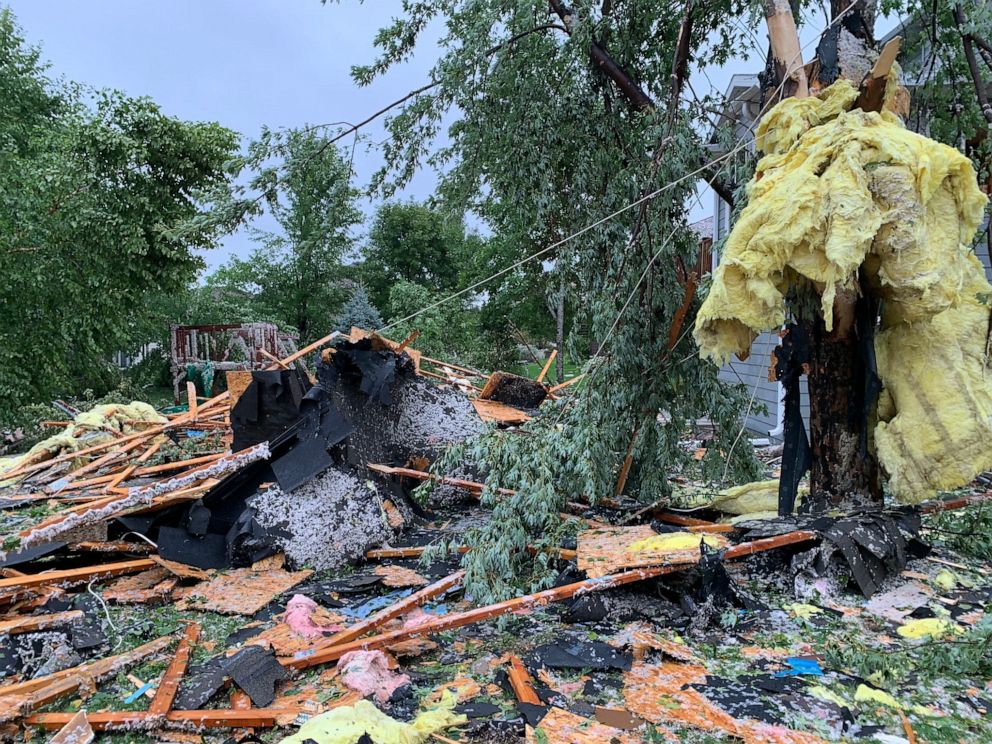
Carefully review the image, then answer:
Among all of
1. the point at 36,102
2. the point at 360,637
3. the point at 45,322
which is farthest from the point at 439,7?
the point at 36,102

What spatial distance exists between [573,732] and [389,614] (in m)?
1.34

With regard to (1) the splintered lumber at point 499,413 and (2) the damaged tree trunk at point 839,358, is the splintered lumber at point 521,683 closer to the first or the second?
(2) the damaged tree trunk at point 839,358

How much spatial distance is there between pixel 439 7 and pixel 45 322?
34.0 ft

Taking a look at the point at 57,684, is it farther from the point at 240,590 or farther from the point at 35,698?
the point at 240,590

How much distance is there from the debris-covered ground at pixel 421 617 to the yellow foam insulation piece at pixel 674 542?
0.02 meters

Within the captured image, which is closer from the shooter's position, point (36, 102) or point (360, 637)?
point (360, 637)

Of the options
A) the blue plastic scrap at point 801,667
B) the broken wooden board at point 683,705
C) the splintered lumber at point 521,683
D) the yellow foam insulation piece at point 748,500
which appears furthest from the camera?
the yellow foam insulation piece at point 748,500

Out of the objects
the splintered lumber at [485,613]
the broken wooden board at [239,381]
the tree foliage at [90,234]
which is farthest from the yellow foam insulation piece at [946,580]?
the tree foliage at [90,234]

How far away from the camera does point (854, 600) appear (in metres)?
3.34

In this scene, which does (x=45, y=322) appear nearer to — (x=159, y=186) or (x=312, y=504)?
(x=159, y=186)

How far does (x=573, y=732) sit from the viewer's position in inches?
92.7

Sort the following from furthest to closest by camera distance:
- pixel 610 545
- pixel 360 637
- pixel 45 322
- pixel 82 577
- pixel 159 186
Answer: pixel 159 186 → pixel 45 322 → pixel 82 577 → pixel 610 545 → pixel 360 637

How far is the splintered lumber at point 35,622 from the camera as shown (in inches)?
140

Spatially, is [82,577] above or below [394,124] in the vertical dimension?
below
